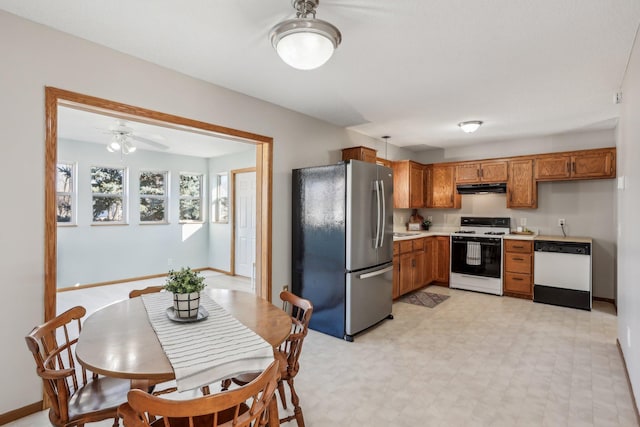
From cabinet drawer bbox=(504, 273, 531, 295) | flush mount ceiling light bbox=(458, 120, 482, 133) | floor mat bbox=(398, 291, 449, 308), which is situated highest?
flush mount ceiling light bbox=(458, 120, 482, 133)

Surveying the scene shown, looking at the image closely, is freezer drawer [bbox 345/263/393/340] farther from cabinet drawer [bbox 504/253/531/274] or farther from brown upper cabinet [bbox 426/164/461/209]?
brown upper cabinet [bbox 426/164/461/209]

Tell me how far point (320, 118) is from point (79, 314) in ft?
11.0

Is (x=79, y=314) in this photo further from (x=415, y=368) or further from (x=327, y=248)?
(x=415, y=368)

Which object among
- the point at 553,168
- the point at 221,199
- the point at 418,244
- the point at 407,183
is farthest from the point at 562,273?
the point at 221,199

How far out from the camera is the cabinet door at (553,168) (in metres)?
4.82

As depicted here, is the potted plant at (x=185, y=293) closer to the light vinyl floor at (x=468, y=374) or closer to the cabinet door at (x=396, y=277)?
the light vinyl floor at (x=468, y=374)

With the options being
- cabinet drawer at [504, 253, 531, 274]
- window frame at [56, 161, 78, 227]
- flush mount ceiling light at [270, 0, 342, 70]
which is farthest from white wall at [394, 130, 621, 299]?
window frame at [56, 161, 78, 227]

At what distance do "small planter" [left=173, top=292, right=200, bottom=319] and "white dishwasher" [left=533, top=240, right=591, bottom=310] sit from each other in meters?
4.89

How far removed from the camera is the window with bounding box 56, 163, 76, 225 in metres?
5.41

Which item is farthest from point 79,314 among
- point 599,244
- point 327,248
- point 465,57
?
point 599,244

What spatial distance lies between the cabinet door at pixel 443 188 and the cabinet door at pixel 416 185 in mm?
216

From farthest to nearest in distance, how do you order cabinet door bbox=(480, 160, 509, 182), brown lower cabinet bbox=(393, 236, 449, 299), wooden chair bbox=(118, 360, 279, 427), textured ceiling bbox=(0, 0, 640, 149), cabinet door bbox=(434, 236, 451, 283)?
cabinet door bbox=(434, 236, 451, 283), cabinet door bbox=(480, 160, 509, 182), brown lower cabinet bbox=(393, 236, 449, 299), textured ceiling bbox=(0, 0, 640, 149), wooden chair bbox=(118, 360, 279, 427)

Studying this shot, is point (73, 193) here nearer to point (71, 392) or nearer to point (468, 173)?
point (71, 392)

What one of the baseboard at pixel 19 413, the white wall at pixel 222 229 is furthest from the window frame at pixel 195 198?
the baseboard at pixel 19 413
